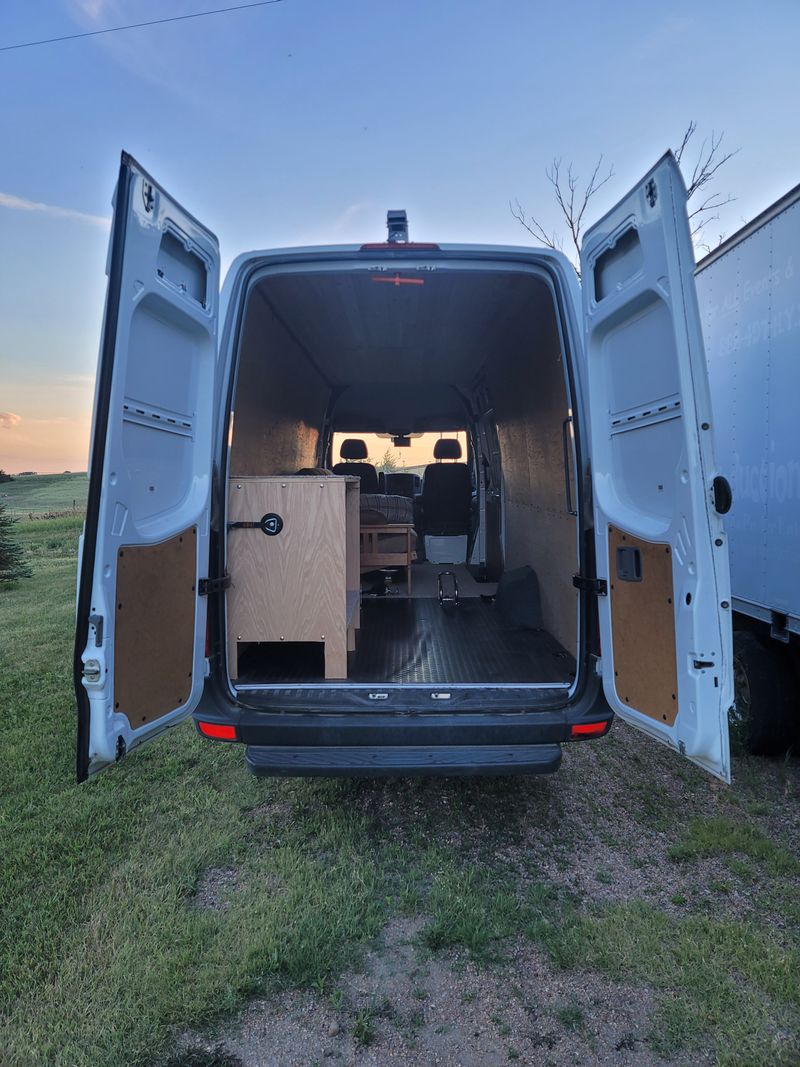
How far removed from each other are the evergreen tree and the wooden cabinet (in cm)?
946

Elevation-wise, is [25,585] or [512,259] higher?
[512,259]

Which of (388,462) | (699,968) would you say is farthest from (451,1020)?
(388,462)

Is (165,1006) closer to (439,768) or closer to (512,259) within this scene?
(439,768)

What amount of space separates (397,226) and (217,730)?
7.52 feet

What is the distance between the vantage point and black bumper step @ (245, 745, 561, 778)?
221 centimetres

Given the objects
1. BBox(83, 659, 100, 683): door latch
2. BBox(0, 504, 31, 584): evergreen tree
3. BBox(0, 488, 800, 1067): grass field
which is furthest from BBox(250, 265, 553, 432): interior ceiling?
BBox(0, 504, 31, 584): evergreen tree

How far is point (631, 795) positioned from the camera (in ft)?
10.0

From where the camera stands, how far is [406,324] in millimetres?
4367

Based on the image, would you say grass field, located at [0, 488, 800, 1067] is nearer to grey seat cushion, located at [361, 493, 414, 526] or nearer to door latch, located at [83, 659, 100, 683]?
door latch, located at [83, 659, 100, 683]

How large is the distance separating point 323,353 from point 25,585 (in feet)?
26.6

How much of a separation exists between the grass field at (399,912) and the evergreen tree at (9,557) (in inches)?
322

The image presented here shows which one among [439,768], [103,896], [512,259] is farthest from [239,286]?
[103,896]

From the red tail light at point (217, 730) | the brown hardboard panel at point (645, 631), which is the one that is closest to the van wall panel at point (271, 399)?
the red tail light at point (217, 730)

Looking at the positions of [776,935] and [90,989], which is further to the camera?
[776,935]
